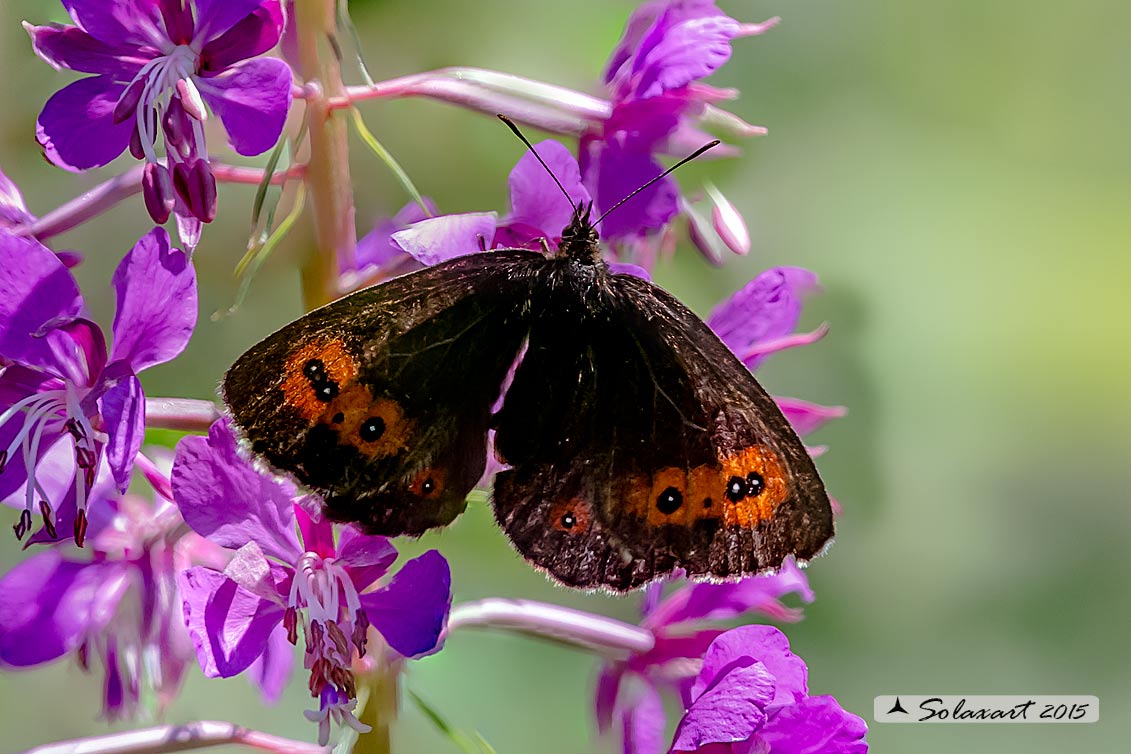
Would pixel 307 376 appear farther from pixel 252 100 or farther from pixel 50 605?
pixel 50 605

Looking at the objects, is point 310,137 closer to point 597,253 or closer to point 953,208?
point 597,253

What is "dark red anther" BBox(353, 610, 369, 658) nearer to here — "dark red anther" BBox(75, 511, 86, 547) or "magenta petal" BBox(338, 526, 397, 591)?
"magenta petal" BBox(338, 526, 397, 591)

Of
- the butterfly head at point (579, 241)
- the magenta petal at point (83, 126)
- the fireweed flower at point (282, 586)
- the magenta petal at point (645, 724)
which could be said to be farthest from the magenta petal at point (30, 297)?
the magenta petal at point (645, 724)

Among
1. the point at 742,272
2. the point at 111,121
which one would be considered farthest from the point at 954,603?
the point at 111,121

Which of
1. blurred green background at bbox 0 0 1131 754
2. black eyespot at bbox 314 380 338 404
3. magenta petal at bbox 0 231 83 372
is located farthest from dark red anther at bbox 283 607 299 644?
blurred green background at bbox 0 0 1131 754

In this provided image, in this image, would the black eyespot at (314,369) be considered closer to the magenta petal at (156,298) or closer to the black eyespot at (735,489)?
the magenta petal at (156,298)

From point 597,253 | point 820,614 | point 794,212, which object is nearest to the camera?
point 597,253

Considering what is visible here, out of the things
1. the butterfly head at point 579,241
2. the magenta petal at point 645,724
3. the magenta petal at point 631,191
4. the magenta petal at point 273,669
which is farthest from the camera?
the magenta petal at point 273,669
